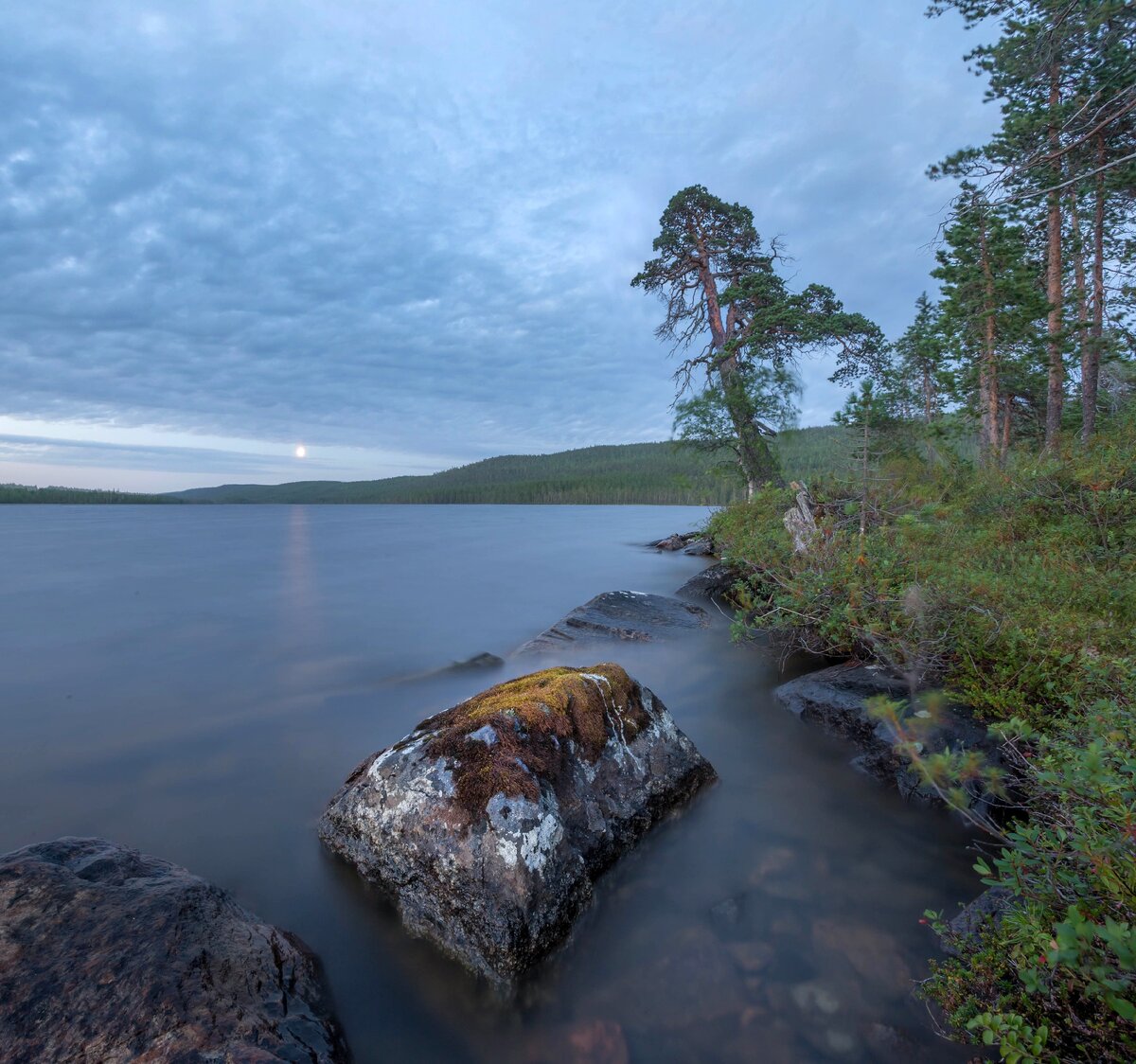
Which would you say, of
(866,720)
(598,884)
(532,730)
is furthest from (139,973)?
(866,720)

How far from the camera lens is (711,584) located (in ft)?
48.3

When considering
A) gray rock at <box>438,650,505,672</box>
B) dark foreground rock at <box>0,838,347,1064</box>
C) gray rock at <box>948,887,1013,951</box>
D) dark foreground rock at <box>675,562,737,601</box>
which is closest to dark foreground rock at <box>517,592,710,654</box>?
gray rock at <box>438,650,505,672</box>

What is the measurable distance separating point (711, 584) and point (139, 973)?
44.3ft

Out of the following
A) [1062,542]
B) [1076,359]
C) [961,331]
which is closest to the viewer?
[1062,542]

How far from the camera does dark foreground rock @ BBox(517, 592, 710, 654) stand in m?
10.2

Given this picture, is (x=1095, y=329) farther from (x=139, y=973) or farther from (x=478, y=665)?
(x=139, y=973)

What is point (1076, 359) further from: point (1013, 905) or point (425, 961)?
point (425, 961)

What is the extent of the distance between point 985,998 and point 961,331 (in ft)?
75.5

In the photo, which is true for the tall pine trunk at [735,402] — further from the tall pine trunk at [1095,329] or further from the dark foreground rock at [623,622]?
the dark foreground rock at [623,622]

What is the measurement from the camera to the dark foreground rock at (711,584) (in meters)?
14.3

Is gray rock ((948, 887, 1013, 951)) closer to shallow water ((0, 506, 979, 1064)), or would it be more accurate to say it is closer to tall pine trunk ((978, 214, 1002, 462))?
shallow water ((0, 506, 979, 1064))

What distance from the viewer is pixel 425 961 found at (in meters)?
3.52

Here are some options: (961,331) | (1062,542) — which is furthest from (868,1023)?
(961,331)

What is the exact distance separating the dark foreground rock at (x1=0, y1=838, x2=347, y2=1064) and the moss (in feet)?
4.22
